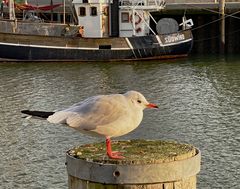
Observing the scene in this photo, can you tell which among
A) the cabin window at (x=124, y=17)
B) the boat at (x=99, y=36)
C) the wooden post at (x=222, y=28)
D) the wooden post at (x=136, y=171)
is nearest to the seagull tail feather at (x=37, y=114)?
the wooden post at (x=136, y=171)

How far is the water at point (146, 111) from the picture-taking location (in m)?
11.9

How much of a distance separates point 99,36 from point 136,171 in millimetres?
27627

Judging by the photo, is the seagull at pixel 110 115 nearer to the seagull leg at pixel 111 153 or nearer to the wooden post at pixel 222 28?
the seagull leg at pixel 111 153

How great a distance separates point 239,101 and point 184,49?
12.6m

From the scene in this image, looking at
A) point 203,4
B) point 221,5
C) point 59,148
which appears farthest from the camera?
point 203,4

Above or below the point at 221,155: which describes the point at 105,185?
above

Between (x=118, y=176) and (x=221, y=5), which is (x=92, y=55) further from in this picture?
(x=118, y=176)

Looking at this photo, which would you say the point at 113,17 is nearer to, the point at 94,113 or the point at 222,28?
the point at 222,28

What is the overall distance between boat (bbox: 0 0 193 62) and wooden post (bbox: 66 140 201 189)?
→ 87.5ft

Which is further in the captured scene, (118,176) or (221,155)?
(221,155)

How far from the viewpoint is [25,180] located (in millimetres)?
11359

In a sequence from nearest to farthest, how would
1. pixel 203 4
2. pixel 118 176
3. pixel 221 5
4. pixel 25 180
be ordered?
pixel 118 176 < pixel 25 180 < pixel 221 5 < pixel 203 4

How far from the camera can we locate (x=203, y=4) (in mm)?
36562

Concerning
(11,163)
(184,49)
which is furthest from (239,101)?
(184,49)
